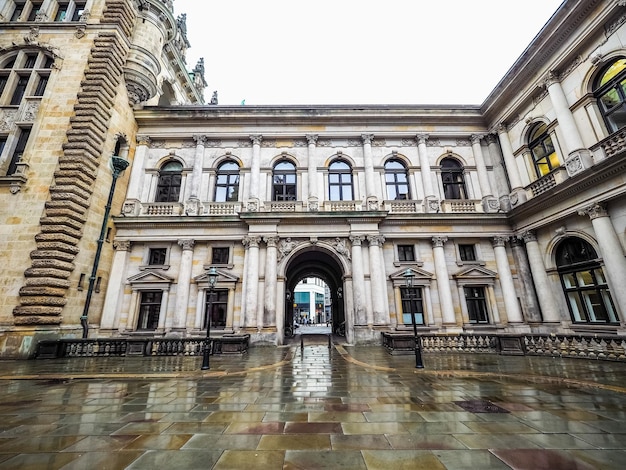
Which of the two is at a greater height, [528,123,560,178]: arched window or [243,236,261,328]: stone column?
[528,123,560,178]: arched window

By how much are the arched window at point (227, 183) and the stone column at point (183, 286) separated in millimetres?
3807

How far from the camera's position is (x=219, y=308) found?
54.9ft

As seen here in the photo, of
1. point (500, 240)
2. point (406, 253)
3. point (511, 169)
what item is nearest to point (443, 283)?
point (406, 253)

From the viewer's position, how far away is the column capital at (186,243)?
17.1 meters

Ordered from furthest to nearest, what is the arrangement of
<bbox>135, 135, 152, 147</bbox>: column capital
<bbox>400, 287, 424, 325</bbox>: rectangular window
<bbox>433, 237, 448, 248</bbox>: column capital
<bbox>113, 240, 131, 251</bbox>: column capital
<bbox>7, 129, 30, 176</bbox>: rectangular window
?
<bbox>135, 135, 152, 147</bbox>: column capital, <bbox>433, 237, 448, 248</bbox>: column capital, <bbox>113, 240, 131, 251</bbox>: column capital, <bbox>400, 287, 424, 325</bbox>: rectangular window, <bbox>7, 129, 30, 176</bbox>: rectangular window

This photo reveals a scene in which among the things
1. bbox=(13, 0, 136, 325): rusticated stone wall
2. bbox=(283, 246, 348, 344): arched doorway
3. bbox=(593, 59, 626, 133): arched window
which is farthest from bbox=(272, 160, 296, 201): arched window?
bbox=(593, 59, 626, 133): arched window

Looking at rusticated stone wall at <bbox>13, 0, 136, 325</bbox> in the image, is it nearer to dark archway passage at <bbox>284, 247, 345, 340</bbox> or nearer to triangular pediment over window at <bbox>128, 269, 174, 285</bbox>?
triangular pediment over window at <bbox>128, 269, 174, 285</bbox>

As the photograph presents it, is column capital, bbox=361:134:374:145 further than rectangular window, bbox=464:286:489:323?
Yes

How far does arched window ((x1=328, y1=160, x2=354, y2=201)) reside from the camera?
19.0m

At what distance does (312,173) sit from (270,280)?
7625mm

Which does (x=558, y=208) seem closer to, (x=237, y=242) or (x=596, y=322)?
(x=596, y=322)

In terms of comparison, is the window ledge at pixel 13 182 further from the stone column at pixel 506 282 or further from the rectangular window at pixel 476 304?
the stone column at pixel 506 282

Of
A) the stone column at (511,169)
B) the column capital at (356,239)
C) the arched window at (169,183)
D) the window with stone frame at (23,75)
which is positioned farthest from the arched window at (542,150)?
the window with stone frame at (23,75)

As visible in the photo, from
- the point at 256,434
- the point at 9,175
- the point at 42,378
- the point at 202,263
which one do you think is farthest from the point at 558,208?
the point at 9,175
